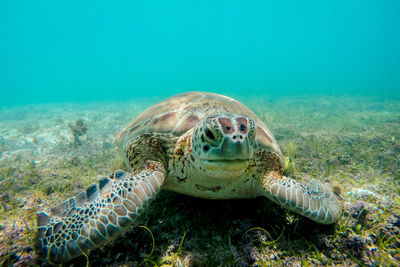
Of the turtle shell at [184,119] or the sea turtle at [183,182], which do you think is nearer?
the sea turtle at [183,182]

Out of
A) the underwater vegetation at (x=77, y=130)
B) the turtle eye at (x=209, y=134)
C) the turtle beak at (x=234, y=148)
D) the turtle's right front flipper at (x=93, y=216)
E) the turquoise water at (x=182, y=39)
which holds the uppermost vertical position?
the turquoise water at (x=182, y=39)

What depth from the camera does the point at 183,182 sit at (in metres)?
1.94

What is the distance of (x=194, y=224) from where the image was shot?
5.95ft

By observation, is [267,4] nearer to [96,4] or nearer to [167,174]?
[96,4]

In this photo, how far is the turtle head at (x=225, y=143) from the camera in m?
1.42

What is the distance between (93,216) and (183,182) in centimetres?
84

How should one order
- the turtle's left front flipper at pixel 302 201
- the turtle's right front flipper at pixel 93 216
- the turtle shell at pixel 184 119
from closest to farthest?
the turtle's right front flipper at pixel 93 216, the turtle's left front flipper at pixel 302 201, the turtle shell at pixel 184 119

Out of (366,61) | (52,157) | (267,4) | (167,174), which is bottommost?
(52,157)

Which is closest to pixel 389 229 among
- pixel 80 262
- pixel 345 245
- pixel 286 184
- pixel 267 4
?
pixel 345 245

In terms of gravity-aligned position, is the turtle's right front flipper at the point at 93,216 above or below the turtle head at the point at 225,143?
below

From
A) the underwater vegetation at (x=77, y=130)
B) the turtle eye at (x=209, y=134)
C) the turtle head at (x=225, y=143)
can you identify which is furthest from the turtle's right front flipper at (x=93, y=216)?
the underwater vegetation at (x=77, y=130)

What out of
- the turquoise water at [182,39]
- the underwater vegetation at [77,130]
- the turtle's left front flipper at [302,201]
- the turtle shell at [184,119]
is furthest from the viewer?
the turquoise water at [182,39]

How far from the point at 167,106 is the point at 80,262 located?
209cm

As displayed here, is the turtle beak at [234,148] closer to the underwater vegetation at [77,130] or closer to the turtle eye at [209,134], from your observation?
the turtle eye at [209,134]
